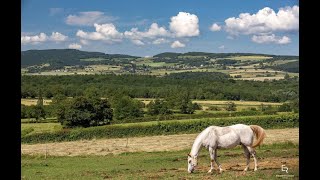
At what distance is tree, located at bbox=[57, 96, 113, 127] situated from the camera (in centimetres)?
5678

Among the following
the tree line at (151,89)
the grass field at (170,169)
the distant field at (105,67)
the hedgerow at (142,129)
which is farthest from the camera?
the distant field at (105,67)

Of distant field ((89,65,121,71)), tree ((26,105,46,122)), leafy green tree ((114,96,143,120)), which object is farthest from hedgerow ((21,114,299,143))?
distant field ((89,65,121,71))

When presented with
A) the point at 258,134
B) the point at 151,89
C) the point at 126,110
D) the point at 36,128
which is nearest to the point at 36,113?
the point at 36,128

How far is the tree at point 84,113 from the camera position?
56.8m

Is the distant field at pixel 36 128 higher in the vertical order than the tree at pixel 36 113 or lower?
lower

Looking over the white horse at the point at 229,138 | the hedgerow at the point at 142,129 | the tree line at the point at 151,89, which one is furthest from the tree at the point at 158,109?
the white horse at the point at 229,138

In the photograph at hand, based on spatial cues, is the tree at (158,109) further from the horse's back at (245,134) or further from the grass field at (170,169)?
the horse's back at (245,134)

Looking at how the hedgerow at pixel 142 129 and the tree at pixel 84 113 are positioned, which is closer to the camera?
the hedgerow at pixel 142 129

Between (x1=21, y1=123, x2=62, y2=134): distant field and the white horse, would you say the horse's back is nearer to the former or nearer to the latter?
the white horse

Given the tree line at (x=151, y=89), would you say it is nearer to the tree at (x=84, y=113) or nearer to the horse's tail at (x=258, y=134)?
the tree at (x=84, y=113)

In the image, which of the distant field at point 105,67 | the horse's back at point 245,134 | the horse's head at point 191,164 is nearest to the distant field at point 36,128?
the horse's head at point 191,164

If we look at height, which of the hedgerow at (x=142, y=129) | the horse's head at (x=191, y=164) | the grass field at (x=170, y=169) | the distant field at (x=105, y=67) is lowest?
the hedgerow at (x=142, y=129)

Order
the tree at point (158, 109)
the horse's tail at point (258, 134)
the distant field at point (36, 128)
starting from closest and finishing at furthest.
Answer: the horse's tail at point (258, 134) < the distant field at point (36, 128) < the tree at point (158, 109)
